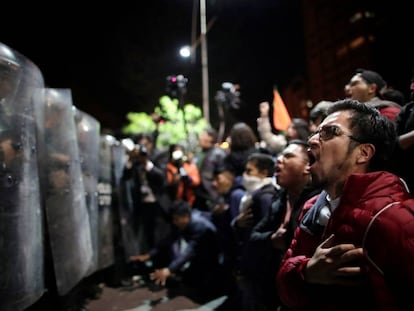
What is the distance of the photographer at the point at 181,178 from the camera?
22.1 feet

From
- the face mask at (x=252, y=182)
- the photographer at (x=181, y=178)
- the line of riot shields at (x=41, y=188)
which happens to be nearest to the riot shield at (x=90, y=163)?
the line of riot shields at (x=41, y=188)

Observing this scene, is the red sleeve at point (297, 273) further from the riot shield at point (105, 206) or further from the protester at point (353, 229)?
the riot shield at point (105, 206)

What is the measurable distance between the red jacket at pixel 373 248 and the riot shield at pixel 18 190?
6.50 ft

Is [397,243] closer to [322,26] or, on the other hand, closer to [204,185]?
[204,185]

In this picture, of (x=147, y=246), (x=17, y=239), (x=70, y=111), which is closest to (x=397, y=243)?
(x=17, y=239)

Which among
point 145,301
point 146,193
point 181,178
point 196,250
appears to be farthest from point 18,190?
point 181,178

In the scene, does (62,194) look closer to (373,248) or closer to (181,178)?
(373,248)

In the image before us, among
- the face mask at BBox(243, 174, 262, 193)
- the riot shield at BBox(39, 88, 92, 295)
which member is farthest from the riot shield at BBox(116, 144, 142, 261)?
the face mask at BBox(243, 174, 262, 193)

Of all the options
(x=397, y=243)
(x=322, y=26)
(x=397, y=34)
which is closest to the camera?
(x=397, y=243)

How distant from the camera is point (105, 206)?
5379 millimetres

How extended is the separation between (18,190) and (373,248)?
8.15 ft

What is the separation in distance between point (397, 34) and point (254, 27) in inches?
266

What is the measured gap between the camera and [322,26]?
15664mm

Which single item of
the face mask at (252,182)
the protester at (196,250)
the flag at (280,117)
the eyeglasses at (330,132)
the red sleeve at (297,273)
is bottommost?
the protester at (196,250)
